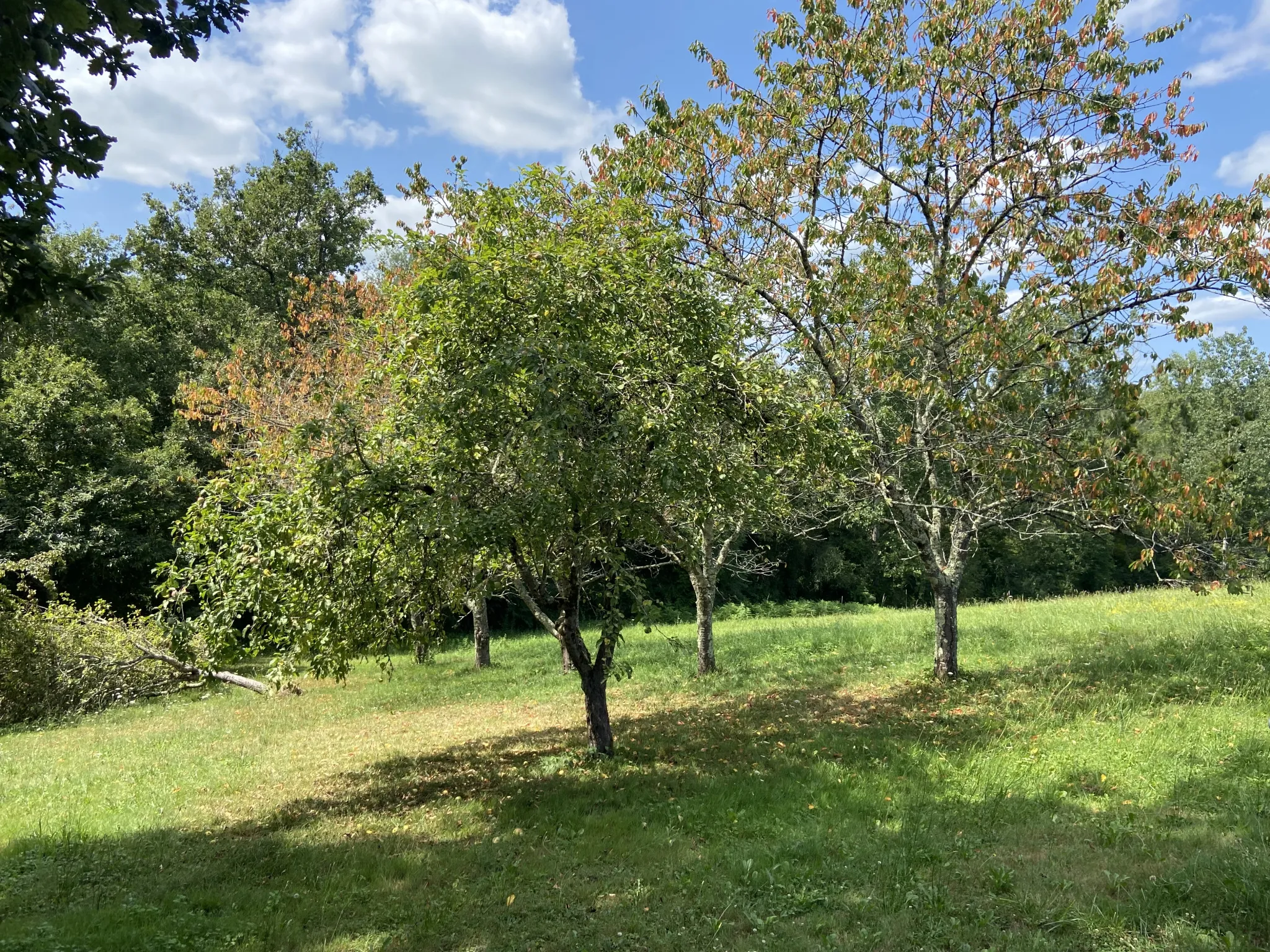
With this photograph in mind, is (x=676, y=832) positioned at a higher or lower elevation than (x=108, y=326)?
lower

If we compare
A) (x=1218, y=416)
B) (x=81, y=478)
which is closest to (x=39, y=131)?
(x=81, y=478)

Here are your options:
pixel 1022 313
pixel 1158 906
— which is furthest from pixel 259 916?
pixel 1022 313

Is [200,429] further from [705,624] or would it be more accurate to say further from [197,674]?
[705,624]

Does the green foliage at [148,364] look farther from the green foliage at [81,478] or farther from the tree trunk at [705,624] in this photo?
the tree trunk at [705,624]

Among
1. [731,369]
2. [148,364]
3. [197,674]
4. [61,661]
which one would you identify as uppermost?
[148,364]

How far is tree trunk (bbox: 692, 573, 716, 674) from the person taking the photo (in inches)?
530

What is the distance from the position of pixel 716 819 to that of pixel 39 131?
6.70m

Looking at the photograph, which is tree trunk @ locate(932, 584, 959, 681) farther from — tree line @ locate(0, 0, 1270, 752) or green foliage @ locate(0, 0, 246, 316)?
green foliage @ locate(0, 0, 246, 316)

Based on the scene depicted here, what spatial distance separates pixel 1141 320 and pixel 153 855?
11.6 m

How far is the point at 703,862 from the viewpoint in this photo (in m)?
5.41

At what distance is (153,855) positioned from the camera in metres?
6.09

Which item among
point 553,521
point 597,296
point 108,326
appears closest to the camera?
point 553,521

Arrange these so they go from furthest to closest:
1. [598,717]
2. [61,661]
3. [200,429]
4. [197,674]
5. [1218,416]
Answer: [1218,416] < [200,429] < [197,674] < [61,661] < [598,717]

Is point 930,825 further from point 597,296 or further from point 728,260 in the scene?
point 728,260
